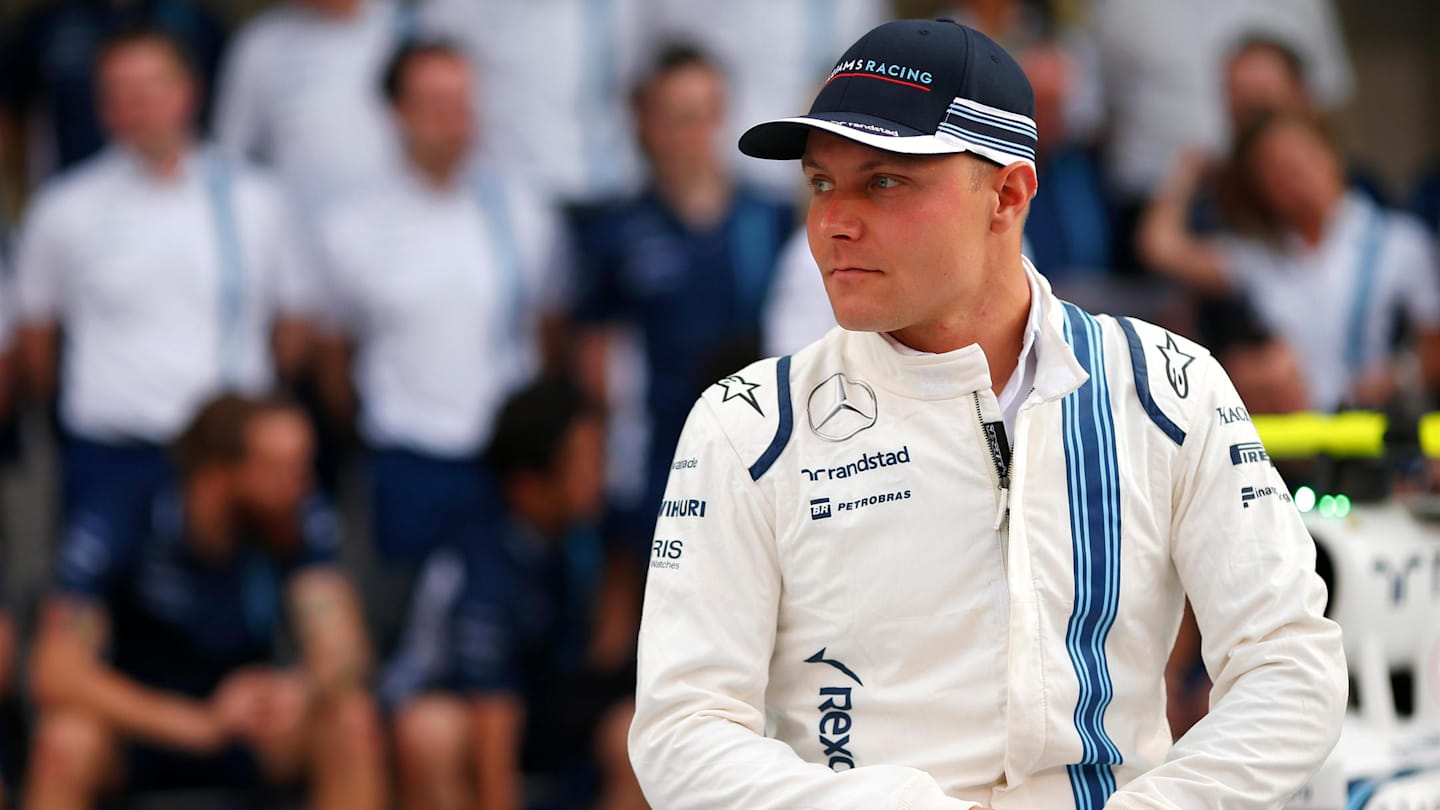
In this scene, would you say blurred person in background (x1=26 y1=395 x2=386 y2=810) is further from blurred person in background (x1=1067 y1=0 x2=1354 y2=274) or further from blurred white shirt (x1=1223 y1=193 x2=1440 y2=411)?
blurred person in background (x1=1067 y1=0 x2=1354 y2=274)

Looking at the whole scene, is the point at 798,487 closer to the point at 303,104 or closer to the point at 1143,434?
the point at 1143,434

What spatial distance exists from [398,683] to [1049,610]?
123 inches

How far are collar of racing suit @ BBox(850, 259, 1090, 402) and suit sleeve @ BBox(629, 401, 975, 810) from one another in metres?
0.23

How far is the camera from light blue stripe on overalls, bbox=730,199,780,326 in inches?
236

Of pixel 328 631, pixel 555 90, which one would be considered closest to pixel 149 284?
pixel 328 631

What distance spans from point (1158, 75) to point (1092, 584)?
16.2 feet

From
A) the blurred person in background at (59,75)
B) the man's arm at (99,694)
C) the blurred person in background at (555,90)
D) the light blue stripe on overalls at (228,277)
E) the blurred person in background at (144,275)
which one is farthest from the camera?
the blurred person in background at (555,90)

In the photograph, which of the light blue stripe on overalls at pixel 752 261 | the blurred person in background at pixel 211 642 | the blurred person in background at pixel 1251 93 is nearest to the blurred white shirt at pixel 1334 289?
the blurred person in background at pixel 1251 93

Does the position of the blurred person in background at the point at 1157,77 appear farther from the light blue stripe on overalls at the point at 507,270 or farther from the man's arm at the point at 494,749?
the man's arm at the point at 494,749

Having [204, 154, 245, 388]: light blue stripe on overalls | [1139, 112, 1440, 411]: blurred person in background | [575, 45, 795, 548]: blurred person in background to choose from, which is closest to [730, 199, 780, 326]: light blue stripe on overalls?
[575, 45, 795, 548]: blurred person in background

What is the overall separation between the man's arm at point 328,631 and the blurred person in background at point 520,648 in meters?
0.12

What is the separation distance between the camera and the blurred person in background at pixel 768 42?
6.66m

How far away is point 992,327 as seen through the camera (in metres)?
2.49

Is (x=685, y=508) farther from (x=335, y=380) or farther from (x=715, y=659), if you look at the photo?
(x=335, y=380)
